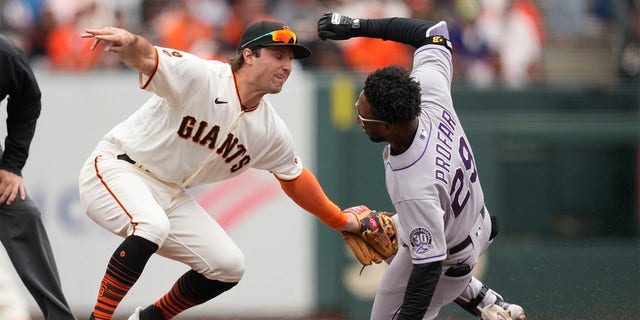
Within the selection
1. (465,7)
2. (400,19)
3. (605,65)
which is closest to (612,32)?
(605,65)

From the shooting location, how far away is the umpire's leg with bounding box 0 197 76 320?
20.8ft

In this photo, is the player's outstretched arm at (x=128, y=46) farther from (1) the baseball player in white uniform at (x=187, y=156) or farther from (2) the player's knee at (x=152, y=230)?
(2) the player's knee at (x=152, y=230)

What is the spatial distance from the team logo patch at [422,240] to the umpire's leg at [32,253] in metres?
2.18

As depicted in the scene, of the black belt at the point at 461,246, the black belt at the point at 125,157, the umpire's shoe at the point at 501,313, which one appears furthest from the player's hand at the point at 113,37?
the umpire's shoe at the point at 501,313

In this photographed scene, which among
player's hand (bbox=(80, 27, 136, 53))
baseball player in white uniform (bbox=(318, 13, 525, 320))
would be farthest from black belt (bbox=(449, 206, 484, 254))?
player's hand (bbox=(80, 27, 136, 53))

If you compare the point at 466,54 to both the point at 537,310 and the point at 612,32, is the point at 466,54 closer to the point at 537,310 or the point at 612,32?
the point at 612,32

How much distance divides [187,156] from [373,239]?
1285 mm

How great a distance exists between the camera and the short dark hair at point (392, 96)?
18.6 ft

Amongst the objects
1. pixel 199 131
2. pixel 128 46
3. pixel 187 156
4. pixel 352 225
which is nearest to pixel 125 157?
pixel 187 156

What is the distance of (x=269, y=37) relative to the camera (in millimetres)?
6051

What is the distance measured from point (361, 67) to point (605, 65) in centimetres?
333

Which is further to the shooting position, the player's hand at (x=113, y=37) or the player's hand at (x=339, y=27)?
the player's hand at (x=339, y=27)

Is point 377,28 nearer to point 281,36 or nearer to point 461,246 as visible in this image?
point 281,36

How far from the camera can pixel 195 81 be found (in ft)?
19.5
